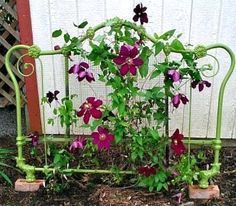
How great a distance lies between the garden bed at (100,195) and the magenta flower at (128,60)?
707mm

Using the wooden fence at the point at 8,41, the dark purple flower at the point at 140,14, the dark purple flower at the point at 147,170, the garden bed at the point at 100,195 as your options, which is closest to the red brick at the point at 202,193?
the garden bed at the point at 100,195

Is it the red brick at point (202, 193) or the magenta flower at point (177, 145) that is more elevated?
the magenta flower at point (177, 145)

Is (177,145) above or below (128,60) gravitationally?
below

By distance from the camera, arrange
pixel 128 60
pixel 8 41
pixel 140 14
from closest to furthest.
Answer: pixel 128 60 → pixel 140 14 → pixel 8 41

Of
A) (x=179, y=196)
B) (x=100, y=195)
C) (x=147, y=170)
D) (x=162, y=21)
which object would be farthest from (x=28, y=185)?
(x=162, y=21)

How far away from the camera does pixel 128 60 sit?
2.19 metres

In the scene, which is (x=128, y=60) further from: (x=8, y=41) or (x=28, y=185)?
(x=8, y=41)

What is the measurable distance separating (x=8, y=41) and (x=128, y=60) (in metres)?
1.35

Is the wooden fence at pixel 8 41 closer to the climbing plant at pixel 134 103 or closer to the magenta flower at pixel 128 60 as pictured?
the climbing plant at pixel 134 103

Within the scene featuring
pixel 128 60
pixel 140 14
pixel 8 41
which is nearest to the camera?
pixel 128 60

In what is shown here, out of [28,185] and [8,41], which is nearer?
[28,185]

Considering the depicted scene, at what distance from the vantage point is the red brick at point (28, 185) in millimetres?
2559

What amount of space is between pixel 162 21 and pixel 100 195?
1.07 meters

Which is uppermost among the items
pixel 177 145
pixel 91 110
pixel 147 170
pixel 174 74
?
pixel 174 74
